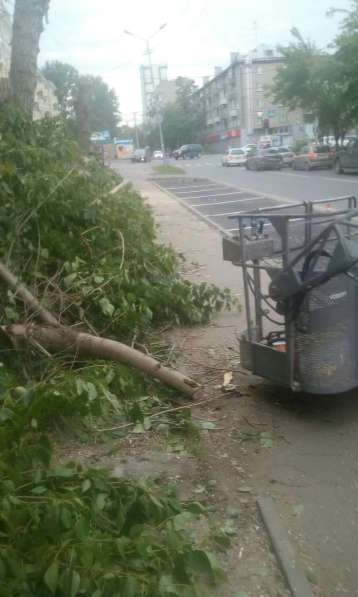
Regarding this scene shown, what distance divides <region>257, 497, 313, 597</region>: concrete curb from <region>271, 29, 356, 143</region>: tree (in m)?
33.9

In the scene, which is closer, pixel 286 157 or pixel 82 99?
pixel 82 99

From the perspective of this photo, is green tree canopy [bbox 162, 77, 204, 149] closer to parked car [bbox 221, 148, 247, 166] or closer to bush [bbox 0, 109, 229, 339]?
parked car [bbox 221, 148, 247, 166]

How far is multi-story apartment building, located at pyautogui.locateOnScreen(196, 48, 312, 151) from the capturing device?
73250 millimetres

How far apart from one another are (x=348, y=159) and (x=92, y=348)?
25.4 m

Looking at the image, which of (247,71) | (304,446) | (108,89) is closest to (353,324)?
(304,446)

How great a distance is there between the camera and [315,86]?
36.8 m

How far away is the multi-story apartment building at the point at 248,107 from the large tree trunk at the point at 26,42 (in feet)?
187

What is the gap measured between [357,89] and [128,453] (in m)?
33.6

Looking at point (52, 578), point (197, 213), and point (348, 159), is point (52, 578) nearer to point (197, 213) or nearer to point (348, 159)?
point (197, 213)

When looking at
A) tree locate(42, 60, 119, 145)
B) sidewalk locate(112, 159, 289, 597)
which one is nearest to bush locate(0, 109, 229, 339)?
sidewalk locate(112, 159, 289, 597)

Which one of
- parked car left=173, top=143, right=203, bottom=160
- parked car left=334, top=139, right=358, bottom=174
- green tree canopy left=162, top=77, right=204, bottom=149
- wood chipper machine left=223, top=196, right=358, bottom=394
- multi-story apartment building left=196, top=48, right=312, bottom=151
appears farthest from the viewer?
green tree canopy left=162, top=77, right=204, bottom=149

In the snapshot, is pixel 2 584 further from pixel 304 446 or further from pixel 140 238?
pixel 140 238

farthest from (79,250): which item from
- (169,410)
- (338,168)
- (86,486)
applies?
(338,168)

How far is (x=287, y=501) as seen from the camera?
3564mm
